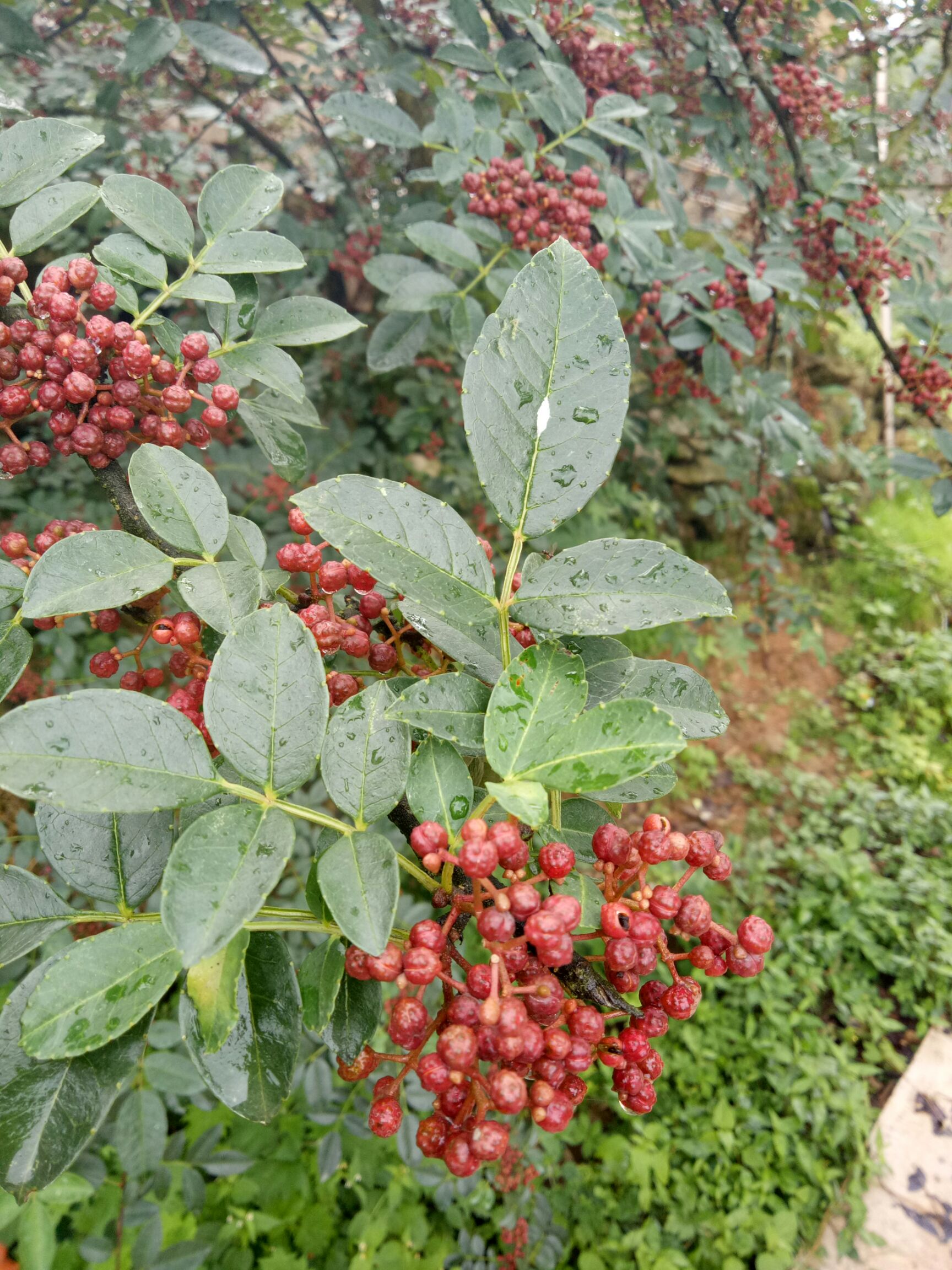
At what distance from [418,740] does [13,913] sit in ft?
1.43

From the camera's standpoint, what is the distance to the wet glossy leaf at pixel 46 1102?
0.63 meters

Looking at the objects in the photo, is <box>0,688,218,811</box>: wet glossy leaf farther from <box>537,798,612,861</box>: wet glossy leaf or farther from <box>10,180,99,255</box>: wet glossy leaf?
<box>10,180,99,255</box>: wet glossy leaf

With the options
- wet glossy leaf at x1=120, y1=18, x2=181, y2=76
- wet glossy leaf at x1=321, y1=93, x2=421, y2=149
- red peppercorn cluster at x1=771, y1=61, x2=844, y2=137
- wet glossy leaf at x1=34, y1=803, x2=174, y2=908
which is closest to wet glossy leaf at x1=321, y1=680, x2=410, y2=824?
wet glossy leaf at x1=34, y1=803, x2=174, y2=908

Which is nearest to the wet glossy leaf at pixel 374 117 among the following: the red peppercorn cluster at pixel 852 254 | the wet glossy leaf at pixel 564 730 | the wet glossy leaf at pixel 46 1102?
the red peppercorn cluster at pixel 852 254

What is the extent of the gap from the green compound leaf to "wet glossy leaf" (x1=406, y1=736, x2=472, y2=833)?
0.38ft

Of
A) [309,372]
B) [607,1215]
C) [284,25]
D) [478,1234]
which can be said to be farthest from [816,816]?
[284,25]

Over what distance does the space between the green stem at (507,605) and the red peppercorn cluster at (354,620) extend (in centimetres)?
8

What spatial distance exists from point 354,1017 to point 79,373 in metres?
0.77

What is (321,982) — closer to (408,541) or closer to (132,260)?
(408,541)

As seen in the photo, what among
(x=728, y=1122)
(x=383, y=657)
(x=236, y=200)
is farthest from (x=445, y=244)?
(x=728, y=1122)

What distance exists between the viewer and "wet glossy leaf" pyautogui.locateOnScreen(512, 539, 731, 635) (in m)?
0.64

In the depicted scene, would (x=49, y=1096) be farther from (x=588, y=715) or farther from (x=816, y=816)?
(x=816, y=816)

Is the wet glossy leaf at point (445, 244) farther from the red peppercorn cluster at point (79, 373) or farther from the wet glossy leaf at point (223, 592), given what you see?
the wet glossy leaf at point (223, 592)

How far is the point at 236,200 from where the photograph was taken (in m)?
1.02
